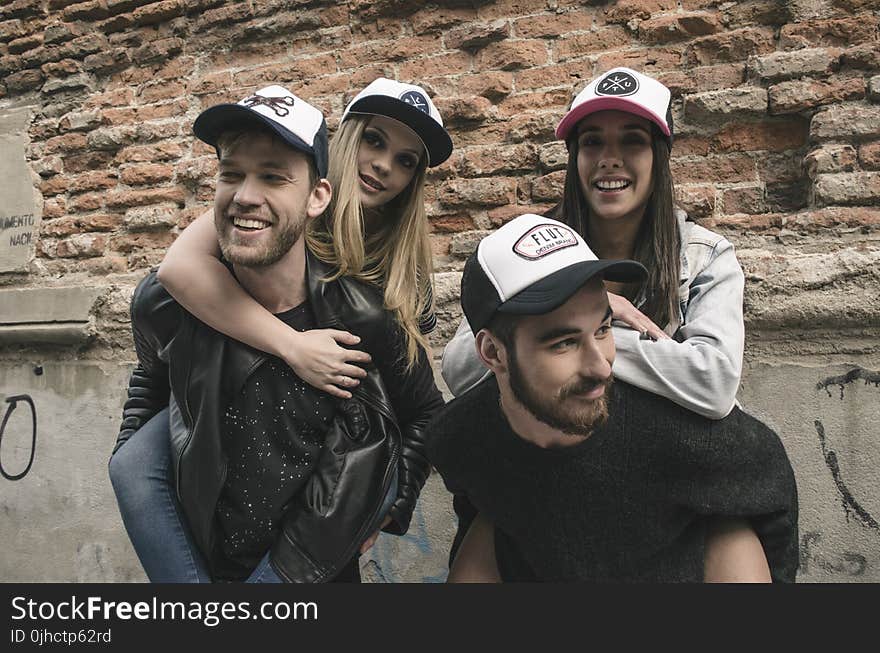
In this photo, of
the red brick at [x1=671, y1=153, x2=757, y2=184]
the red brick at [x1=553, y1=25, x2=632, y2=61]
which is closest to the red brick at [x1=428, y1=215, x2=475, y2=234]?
the red brick at [x1=553, y1=25, x2=632, y2=61]

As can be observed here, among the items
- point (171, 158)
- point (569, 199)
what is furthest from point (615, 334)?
point (171, 158)

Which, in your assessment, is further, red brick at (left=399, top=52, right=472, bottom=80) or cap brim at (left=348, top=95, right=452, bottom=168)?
red brick at (left=399, top=52, right=472, bottom=80)

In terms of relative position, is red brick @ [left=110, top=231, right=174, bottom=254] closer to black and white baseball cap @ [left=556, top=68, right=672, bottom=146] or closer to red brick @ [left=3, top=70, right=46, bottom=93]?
red brick @ [left=3, top=70, right=46, bottom=93]

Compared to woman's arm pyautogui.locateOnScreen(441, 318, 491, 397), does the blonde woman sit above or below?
above

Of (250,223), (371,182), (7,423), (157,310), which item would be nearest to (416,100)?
(371,182)

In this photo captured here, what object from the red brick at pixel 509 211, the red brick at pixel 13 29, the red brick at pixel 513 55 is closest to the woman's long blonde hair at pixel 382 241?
the red brick at pixel 509 211

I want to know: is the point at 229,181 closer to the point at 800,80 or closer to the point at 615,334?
the point at 615,334

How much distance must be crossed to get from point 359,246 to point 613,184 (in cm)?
72

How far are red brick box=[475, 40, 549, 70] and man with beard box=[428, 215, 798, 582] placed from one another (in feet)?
5.29

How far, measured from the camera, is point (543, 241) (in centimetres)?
167

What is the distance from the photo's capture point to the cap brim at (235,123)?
70.0 inches

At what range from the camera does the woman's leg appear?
1881 millimetres

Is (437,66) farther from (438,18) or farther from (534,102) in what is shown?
(534,102)

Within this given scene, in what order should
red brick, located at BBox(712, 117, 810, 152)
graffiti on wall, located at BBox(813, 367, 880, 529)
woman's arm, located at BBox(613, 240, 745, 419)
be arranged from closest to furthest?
woman's arm, located at BBox(613, 240, 745, 419) < graffiti on wall, located at BBox(813, 367, 880, 529) < red brick, located at BBox(712, 117, 810, 152)
